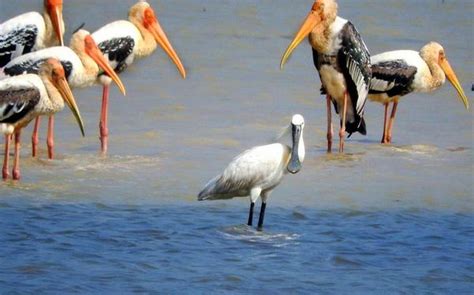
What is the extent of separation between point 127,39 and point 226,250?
170 inches

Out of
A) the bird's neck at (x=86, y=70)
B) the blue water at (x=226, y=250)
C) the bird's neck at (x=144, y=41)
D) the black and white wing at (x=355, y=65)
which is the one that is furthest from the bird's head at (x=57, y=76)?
the black and white wing at (x=355, y=65)

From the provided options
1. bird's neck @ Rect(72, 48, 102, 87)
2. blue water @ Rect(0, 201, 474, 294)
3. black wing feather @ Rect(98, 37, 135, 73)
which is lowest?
blue water @ Rect(0, 201, 474, 294)

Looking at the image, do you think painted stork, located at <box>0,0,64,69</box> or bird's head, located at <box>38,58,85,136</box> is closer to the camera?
bird's head, located at <box>38,58,85,136</box>

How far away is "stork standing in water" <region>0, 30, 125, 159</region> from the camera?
11422 millimetres

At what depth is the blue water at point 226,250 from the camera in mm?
8047

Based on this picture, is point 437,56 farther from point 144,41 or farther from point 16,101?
point 16,101

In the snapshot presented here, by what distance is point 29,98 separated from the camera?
35.1 ft

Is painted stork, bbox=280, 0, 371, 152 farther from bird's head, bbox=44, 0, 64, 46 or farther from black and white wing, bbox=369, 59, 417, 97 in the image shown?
bird's head, bbox=44, 0, 64, 46

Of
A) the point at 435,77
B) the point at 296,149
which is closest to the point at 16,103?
the point at 296,149

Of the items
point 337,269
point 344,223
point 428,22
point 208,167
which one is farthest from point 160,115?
point 428,22

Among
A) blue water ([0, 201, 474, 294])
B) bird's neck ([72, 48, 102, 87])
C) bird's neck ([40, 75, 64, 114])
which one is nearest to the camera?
blue water ([0, 201, 474, 294])

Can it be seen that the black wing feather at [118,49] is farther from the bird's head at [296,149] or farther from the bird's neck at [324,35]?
the bird's head at [296,149]

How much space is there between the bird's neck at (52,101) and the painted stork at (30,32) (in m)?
1.57

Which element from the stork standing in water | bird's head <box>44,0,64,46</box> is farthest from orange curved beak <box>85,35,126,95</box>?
bird's head <box>44,0,64,46</box>
